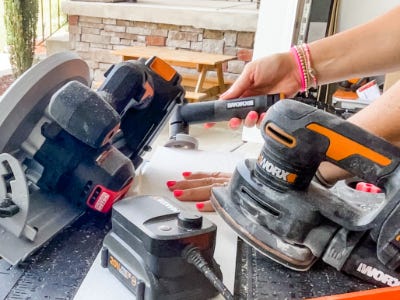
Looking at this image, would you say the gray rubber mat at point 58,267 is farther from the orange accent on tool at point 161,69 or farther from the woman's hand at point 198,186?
the orange accent on tool at point 161,69

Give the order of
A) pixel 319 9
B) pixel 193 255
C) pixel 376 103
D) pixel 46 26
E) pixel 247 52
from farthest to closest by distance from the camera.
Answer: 1. pixel 46 26
2. pixel 247 52
3. pixel 319 9
4. pixel 376 103
5. pixel 193 255

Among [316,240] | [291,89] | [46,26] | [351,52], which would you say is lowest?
[46,26]

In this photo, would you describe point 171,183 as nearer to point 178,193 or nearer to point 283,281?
point 178,193

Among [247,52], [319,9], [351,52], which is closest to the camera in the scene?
[351,52]

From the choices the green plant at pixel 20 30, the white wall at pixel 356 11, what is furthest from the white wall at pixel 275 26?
the green plant at pixel 20 30

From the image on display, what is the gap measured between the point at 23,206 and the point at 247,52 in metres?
2.99

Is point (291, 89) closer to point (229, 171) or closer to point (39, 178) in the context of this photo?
point (229, 171)

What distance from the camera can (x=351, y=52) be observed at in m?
1.04

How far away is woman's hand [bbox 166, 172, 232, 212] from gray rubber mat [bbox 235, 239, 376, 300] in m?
0.17

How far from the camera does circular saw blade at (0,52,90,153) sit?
69 cm

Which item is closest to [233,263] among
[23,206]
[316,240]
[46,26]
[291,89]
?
[316,240]

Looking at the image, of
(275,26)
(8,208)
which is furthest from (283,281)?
(275,26)

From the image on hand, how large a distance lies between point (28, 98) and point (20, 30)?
114 inches

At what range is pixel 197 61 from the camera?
3.22 meters
